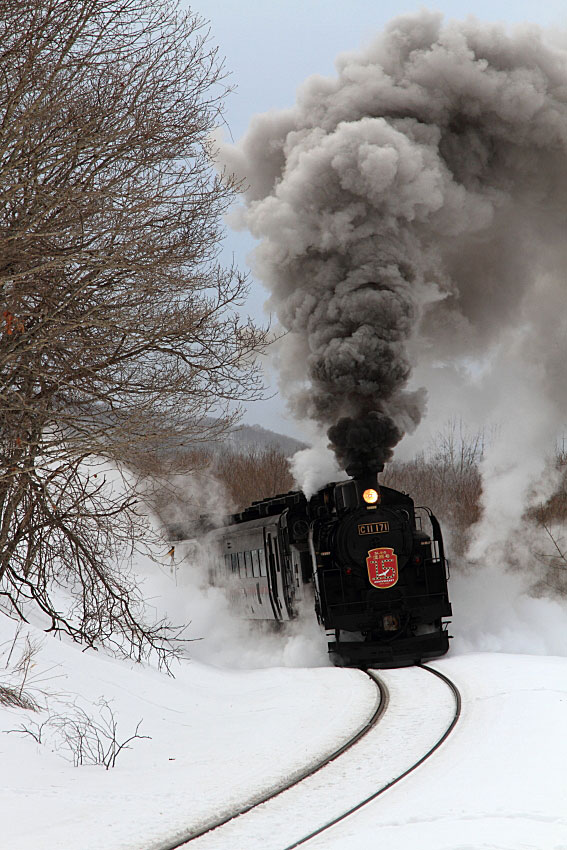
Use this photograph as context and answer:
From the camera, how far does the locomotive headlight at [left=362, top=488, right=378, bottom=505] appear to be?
468 inches

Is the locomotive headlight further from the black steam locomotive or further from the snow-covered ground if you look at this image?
the snow-covered ground

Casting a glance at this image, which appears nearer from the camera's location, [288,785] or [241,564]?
[288,785]

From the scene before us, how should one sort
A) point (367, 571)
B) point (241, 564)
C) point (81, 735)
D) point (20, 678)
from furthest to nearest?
1. point (241, 564)
2. point (367, 571)
3. point (20, 678)
4. point (81, 735)

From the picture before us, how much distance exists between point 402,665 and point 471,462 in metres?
32.7

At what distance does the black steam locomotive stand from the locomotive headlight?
0.6 inches

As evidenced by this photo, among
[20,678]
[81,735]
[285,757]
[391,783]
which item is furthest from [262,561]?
[391,783]

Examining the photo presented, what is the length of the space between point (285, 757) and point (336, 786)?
1.01 meters

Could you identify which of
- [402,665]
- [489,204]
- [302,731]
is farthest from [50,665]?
[489,204]

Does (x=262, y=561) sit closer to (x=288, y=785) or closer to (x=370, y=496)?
(x=370, y=496)

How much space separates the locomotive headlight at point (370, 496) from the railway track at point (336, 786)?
3503mm

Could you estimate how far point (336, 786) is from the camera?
18.4ft

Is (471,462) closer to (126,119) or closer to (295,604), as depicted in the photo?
(295,604)

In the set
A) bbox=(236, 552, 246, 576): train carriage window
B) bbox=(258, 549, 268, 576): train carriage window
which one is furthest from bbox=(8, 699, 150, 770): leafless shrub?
bbox=(236, 552, 246, 576): train carriage window

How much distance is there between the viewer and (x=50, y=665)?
886 centimetres
